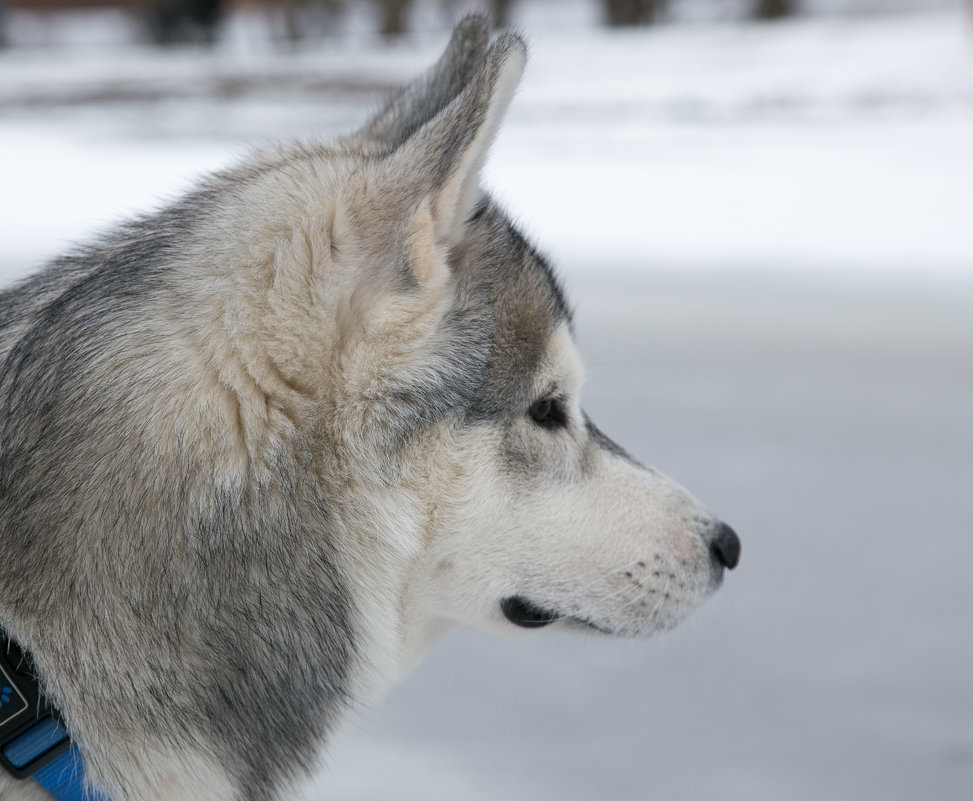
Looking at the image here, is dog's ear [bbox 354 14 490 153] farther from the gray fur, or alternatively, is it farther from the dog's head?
the gray fur

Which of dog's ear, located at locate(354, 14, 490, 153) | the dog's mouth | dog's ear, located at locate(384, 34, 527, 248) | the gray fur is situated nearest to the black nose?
the dog's mouth

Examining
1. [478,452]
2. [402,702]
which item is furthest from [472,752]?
[478,452]

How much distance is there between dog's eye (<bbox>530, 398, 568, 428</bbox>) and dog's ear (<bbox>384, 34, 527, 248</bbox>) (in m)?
0.29

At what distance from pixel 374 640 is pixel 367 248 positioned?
515 mm

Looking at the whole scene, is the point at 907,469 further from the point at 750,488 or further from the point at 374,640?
the point at 374,640

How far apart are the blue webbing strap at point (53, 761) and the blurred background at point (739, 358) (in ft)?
2.16

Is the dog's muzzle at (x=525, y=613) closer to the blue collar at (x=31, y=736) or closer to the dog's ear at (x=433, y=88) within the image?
the blue collar at (x=31, y=736)

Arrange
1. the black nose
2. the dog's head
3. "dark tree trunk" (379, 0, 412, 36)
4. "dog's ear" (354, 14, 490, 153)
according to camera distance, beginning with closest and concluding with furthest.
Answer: the dog's head → the black nose → "dog's ear" (354, 14, 490, 153) → "dark tree trunk" (379, 0, 412, 36)

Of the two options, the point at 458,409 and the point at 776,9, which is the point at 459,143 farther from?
the point at 776,9

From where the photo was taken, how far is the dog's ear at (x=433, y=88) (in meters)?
1.73

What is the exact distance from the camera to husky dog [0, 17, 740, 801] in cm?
116

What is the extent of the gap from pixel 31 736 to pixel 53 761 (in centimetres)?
4

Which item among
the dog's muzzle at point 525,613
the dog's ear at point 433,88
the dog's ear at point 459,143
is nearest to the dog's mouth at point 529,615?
the dog's muzzle at point 525,613

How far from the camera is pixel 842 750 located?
1.96 m
